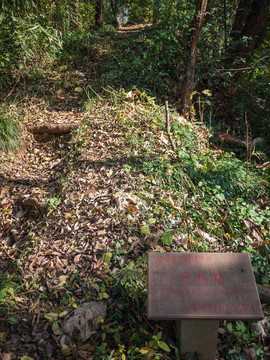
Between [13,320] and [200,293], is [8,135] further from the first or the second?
[200,293]

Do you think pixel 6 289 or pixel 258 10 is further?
pixel 258 10

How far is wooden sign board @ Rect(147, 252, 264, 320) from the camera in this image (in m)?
1.64

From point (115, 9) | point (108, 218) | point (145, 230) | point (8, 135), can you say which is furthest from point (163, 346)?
point (115, 9)

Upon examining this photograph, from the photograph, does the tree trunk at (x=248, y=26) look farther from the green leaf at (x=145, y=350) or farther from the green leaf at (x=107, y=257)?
the green leaf at (x=145, y=350)

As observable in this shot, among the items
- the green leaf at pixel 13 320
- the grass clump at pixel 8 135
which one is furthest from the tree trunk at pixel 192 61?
the green leaf at pixel 13 320

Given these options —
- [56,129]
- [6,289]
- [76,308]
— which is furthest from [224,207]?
[56,129]

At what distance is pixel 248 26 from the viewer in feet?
18.7

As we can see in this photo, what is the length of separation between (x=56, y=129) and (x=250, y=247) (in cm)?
381

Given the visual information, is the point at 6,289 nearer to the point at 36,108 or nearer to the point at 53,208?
the point at 53,208

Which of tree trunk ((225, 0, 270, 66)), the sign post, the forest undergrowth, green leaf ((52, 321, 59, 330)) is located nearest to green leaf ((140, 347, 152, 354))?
the forest undergrowth

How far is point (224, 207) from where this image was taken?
3467mm

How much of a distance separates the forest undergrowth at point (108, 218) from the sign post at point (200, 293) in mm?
323

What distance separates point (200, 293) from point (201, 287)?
0.14 ft

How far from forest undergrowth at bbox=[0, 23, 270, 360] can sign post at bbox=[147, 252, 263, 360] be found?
0.32 m
